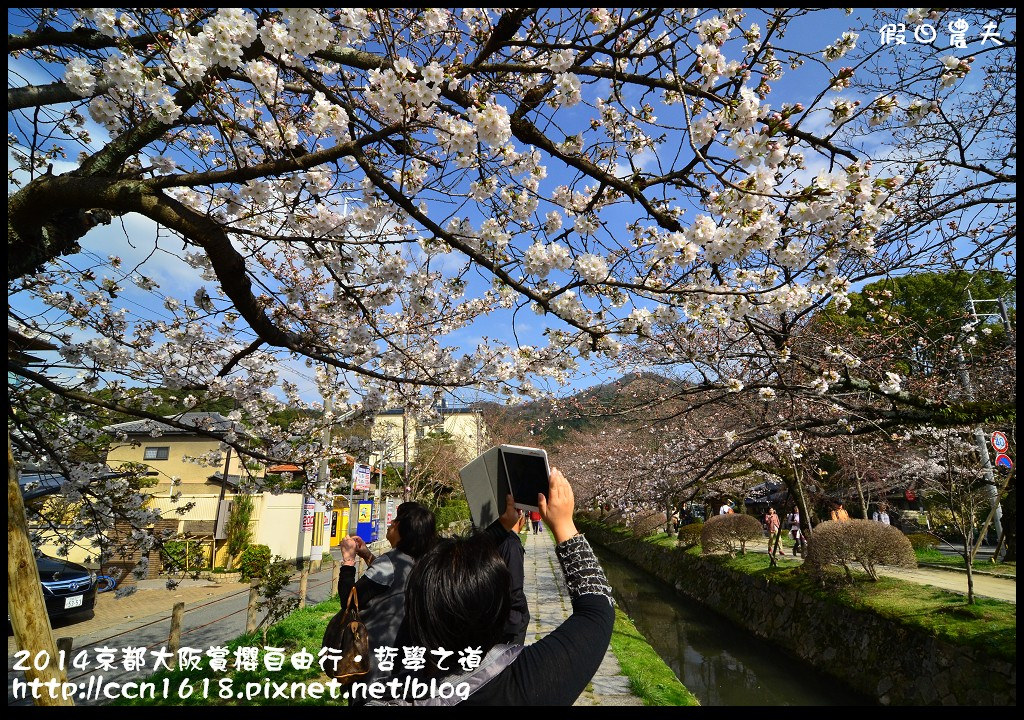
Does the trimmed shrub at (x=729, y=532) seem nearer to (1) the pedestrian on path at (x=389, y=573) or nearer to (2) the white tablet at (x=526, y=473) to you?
(1) the pedestrian on path at (x=389, y=573)

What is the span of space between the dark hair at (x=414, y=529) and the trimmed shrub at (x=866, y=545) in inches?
314

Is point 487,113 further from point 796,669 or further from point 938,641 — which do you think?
point 796,669

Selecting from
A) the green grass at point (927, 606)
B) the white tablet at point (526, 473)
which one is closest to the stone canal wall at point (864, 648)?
the green grass at point (927, 606)

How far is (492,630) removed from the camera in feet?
4.56

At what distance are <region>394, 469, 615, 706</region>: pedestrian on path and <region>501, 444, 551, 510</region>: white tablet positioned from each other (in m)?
0.34

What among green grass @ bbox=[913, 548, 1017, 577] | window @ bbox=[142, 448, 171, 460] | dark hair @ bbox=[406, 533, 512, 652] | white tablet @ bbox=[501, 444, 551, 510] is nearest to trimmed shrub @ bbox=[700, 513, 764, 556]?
green grass @ bbox=[913, 548, 1017, 577]

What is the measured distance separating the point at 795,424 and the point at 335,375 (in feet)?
15.3

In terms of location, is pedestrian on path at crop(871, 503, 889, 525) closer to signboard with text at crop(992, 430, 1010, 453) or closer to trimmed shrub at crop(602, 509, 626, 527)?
signboard with text at crop(992, 430, 1010, 453)

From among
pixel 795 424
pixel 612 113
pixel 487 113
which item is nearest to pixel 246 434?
pixel 487 113

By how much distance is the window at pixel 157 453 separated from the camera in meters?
19.1

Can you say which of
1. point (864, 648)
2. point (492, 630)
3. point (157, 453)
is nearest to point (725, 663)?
point (864, 648)

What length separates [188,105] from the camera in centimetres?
312

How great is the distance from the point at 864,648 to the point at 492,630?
8.27 meters

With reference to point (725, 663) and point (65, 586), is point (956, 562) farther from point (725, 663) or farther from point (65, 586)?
point (65, 586)
